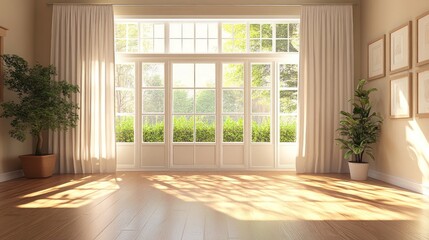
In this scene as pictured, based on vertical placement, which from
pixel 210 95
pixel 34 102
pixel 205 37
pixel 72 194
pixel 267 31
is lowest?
pixel 72 194

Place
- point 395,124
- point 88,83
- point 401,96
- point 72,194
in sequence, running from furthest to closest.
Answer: point 88,83 → point 395,124 → point 401,96 → point 72,194

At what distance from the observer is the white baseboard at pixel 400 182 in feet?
16.0

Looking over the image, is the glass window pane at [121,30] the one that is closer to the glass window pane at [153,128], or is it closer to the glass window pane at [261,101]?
the glass window pane at [153,128]

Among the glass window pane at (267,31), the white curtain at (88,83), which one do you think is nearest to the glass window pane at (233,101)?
the glass window pane at (267,31)

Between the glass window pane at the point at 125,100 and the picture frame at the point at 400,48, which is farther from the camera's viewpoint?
the glass window pane at the point at 125,100

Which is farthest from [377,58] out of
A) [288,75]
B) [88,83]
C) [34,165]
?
[34,165]

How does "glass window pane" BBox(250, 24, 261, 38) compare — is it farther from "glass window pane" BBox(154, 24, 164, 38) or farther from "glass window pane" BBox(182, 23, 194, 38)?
"glass window pane" BBox(154, 24, 164, 38)

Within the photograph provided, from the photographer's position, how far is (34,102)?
5.95 meters

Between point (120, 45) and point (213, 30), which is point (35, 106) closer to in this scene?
point (120, 45)

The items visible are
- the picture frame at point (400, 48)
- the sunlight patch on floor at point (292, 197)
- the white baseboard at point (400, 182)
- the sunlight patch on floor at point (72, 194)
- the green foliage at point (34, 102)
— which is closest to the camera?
the sunlight patch on floor at point (292, 197)

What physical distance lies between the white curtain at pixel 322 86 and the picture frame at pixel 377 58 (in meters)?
0.41

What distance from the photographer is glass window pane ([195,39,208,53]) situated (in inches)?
285

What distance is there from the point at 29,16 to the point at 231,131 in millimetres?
4216

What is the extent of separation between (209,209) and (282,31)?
4.44 m
